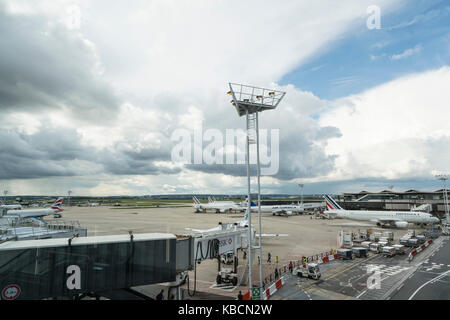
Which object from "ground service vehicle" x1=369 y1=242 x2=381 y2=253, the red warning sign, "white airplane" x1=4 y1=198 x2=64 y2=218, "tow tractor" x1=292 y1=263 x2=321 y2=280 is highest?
the red warning sign

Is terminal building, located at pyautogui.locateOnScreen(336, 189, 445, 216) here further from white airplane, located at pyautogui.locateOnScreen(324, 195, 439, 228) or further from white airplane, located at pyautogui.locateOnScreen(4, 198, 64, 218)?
white airplane, located at pyautogui.locateOnScreen(4, 198, 64, 218)

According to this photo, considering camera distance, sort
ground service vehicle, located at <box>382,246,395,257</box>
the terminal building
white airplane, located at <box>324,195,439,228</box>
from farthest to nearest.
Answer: the terminal building → white airplane, located at <box>324,195,439,228</box> → ground service vehicle, located at <box>382,246,395,257</box>

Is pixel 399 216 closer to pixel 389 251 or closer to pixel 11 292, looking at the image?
pixel 389 251

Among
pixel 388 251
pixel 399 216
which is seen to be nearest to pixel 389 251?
pixel 388 251

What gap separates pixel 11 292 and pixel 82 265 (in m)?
3.13

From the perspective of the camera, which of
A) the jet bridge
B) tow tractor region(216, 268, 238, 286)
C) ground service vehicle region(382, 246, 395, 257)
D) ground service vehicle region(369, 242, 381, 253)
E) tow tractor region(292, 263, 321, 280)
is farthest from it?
ground service vehicle region(369, 242, 381, 253)

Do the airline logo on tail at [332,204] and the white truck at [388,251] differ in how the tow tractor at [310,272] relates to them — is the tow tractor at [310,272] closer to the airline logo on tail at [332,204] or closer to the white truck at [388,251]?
the white truck at [388,251]

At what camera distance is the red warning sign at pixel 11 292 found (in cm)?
1174

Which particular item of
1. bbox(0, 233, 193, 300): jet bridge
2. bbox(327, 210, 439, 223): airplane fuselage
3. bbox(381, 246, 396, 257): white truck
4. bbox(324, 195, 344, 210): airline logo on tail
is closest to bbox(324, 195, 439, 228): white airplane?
bbox(327, 210, 439, 223): airplane fuselage

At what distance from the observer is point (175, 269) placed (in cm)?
1614

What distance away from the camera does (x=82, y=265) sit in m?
13.3

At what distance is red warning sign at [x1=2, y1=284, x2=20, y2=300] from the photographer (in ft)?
38.5
